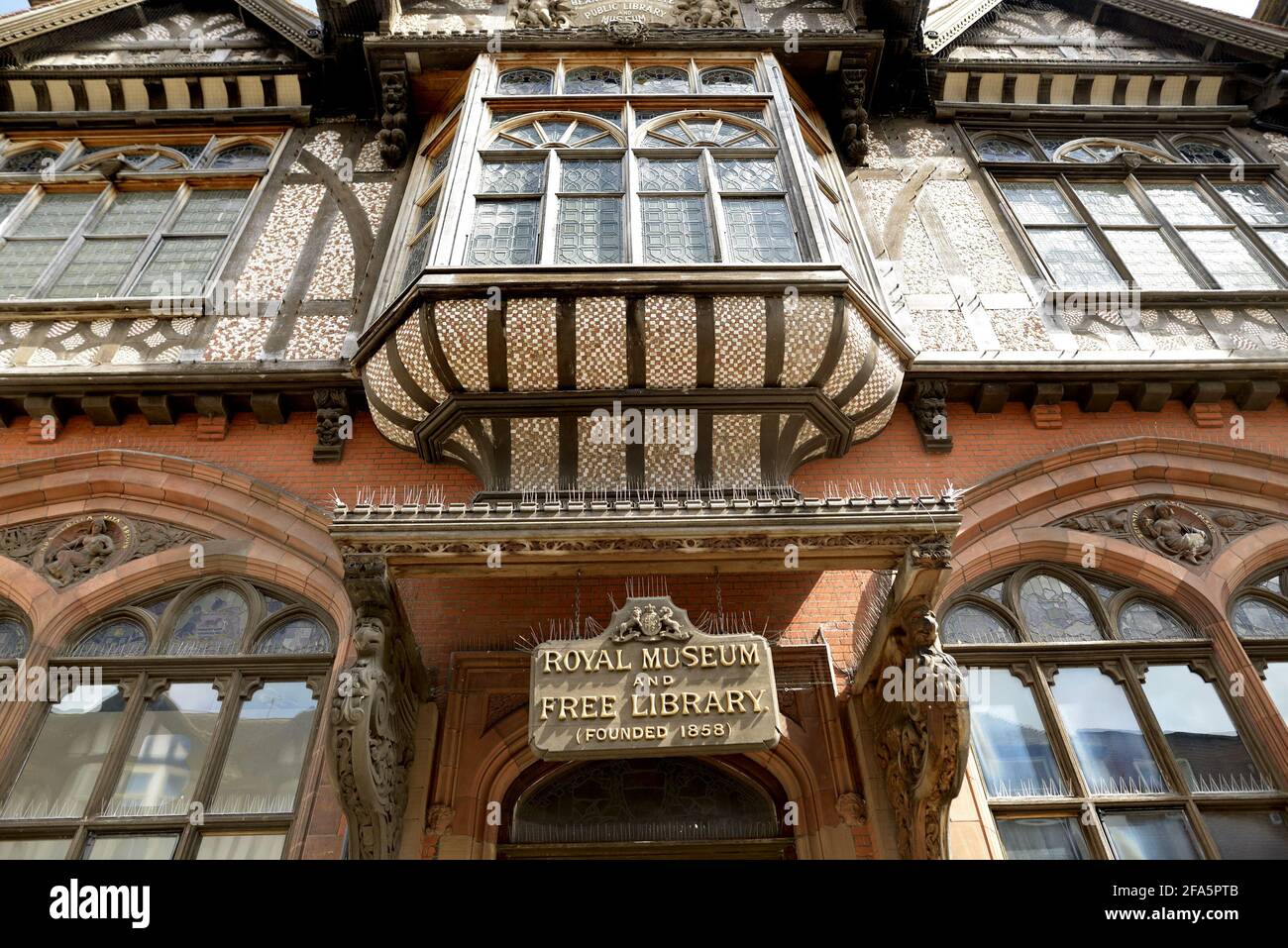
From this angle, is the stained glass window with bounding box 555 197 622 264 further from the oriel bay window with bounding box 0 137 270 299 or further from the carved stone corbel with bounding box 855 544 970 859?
the oriel bay window with bounding box 0 137 270 299

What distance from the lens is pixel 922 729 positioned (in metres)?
5.43

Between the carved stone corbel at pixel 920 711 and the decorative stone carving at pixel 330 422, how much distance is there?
14.9 feet

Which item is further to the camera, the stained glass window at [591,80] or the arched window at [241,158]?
the arched window at [241,158]

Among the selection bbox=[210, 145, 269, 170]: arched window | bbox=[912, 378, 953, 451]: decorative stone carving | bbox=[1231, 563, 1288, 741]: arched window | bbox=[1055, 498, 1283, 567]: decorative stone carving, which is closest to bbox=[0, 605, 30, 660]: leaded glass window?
bbox=[210, 145, 269, 170]: arched window

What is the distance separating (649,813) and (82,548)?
483cm

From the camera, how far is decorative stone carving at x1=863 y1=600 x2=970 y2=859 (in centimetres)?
523

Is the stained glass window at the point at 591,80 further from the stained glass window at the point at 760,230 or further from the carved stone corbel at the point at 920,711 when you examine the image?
the carved stone corbel at the point at 920,711

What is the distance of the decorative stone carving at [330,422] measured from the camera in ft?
25.2

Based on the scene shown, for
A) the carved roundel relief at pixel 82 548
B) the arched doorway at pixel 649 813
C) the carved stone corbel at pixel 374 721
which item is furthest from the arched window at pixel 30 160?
the arched doorway at pixel 649 813

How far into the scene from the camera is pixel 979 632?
697cm

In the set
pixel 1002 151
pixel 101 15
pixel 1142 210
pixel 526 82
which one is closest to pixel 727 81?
pixel 526 82

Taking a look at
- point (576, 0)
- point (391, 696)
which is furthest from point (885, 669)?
point (576, 0)

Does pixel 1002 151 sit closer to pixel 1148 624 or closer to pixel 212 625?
pixel 1148 624
